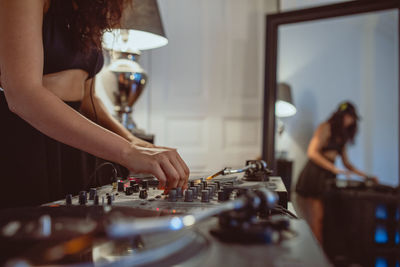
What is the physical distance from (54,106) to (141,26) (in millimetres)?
1184

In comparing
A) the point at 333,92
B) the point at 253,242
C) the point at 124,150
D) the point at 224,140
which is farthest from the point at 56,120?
the point at 224,140

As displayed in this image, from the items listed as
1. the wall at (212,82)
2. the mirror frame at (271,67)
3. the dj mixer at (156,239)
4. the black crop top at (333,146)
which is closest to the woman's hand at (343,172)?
the black crop top at (333,146)

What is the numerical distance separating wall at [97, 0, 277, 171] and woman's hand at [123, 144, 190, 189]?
2.07 metres

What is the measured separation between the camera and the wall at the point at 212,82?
9.05ft

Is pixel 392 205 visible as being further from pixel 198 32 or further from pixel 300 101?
pixel 198 32

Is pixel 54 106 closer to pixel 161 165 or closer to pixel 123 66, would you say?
pixel 161 165

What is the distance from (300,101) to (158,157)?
195 centimetres

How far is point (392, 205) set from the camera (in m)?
2.12

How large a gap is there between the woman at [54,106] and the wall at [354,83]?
152 centimetres

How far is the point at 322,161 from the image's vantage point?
2340 millimetres

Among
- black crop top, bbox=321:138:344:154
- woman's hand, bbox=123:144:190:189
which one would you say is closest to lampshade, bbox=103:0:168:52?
woman's hand, bbox=123:144:190:189

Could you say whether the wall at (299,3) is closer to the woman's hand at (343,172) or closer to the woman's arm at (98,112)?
the woman's hand at (343,172)

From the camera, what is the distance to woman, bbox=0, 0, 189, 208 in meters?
0.69

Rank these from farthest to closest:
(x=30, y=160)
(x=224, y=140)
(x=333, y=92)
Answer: (x=224, y=140), (x=333, y=92), (x=30, y=160)
